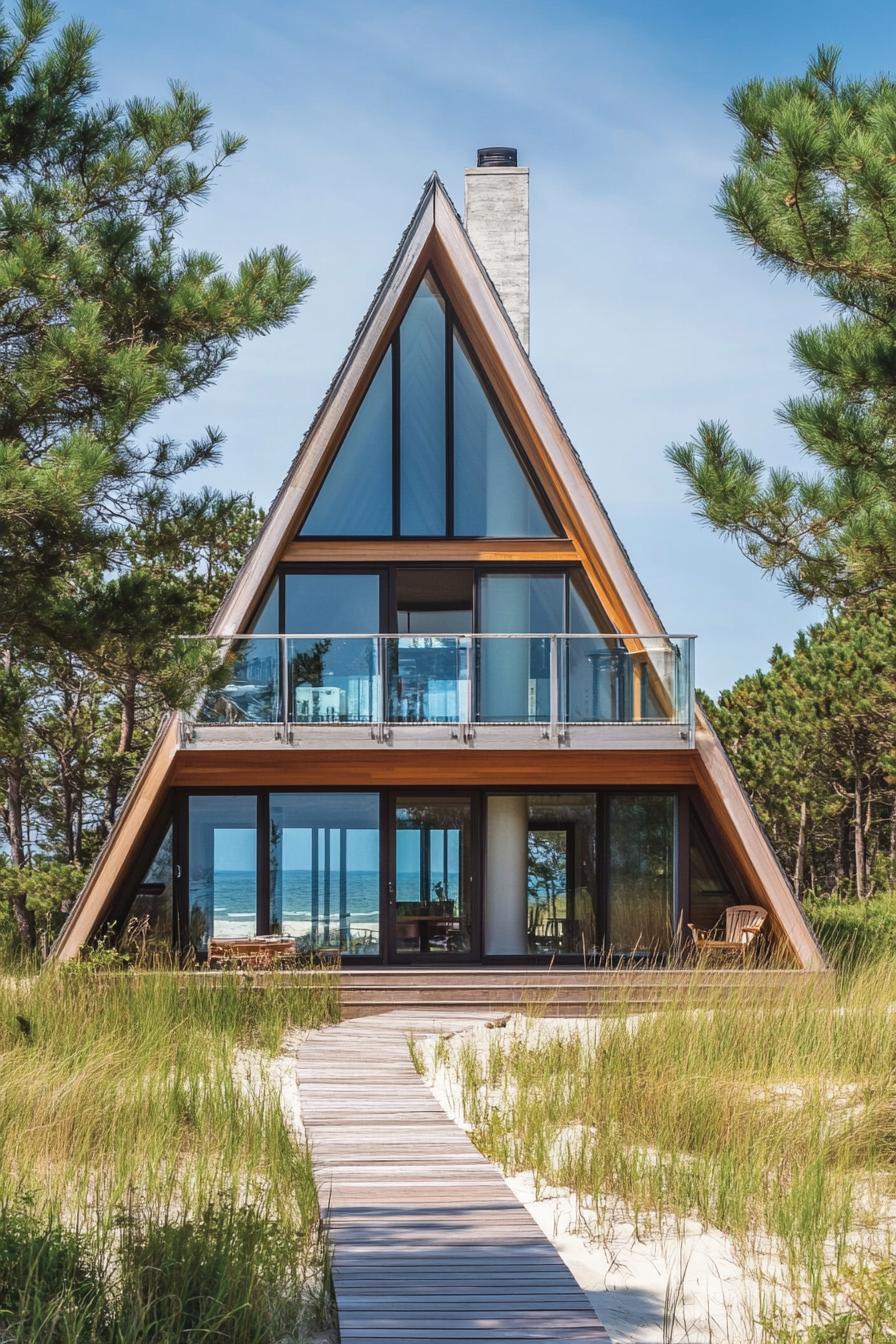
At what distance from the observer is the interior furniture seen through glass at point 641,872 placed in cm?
1670

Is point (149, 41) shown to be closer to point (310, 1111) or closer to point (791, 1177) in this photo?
point (310, 1111)

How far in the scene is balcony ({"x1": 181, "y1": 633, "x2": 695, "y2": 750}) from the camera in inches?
623

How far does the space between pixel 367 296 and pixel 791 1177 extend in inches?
494

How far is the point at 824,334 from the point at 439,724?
7531mm

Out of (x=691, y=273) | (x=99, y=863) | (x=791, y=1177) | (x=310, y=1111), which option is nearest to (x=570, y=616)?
(x=691, y=273)

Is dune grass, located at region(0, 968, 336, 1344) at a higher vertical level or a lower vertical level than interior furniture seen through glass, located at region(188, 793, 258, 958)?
lower

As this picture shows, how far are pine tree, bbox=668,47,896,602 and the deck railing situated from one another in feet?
17.3

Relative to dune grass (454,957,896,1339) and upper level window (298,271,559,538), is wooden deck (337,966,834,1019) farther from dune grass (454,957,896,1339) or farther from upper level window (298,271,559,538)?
upper level window (298,271,559,538)

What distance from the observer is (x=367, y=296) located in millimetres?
17078

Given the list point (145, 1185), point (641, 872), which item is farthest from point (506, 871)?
point (145, 1185)

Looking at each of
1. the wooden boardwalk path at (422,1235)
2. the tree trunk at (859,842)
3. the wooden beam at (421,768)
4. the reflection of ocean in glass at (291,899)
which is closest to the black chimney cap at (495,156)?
the wooden beam at (421,768)

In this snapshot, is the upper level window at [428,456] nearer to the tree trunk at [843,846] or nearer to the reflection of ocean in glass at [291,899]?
the reflection of ocean in glass at [291,899]

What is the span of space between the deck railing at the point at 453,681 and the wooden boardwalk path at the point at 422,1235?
21.3 ft

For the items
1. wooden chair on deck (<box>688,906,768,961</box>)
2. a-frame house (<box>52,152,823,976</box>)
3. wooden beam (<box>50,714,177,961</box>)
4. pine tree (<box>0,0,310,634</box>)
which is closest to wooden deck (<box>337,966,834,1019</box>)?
wooden chair on deck (<box>688,906,768,961</box>)
